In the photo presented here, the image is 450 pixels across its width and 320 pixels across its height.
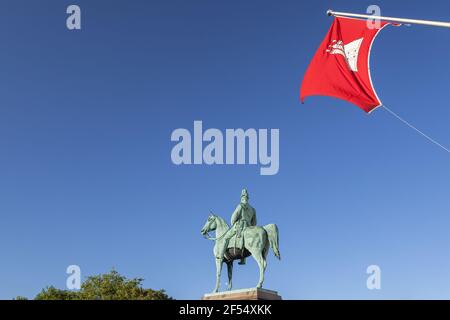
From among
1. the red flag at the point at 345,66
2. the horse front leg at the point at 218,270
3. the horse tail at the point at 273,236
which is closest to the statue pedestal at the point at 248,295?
the horse front leg at the point at 218,270

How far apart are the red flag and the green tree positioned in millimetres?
41489

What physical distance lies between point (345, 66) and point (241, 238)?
12.4 m

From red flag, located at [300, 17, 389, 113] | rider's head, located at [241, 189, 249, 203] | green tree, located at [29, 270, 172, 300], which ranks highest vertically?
red flag, located at [300, 17, 389, 113]

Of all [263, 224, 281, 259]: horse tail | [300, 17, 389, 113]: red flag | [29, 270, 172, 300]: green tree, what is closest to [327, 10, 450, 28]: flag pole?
[300, 17, 389, 113]: red flag

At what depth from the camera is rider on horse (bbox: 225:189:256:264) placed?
2977 cm

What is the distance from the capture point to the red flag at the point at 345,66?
19153 millimetres

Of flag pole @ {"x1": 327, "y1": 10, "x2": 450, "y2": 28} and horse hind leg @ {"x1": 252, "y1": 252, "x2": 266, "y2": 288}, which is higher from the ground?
flag pole @ {"x1": 327, "y1": 10, "x2": 450, "y2": 28}

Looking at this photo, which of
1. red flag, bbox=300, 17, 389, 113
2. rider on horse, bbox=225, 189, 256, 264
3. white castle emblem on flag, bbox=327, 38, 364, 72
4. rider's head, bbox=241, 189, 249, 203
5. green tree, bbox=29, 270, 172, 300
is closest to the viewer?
red flag, bbox=300, 17, 389, 113

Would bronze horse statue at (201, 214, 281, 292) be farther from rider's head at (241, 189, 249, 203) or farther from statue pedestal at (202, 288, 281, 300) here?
rider's head at (241, 189, 249, 203)

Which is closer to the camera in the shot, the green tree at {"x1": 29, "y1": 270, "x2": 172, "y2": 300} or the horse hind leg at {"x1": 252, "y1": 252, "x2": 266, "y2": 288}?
the horse hind leg at {"x1": 252, "y1": 252, "x2": 266, "y2": 288}

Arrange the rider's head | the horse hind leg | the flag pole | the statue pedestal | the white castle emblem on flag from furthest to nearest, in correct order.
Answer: the rider's head → the horse hind leg → the statue pedestal → the white castle emblem on flag → the flag pole
